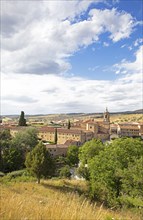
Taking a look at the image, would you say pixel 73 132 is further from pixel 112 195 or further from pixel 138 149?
pixel 112 195

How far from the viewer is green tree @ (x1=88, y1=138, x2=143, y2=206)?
23031 mm

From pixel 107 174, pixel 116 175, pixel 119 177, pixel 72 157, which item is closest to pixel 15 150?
pixel 72 157

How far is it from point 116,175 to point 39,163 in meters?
10.5

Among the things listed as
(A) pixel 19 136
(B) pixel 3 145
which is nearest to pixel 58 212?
(B) pixel 3 145

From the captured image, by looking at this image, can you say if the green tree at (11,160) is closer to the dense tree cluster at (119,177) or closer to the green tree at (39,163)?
the green tree at (39,163)

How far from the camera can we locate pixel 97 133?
91.6 meters

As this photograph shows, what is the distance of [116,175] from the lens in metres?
24.9

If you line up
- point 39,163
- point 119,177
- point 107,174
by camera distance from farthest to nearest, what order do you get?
1. point 39,163
2. point 107,174
3. point 119,177

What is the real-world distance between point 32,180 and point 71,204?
2932cm

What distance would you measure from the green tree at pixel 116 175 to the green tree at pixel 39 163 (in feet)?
19.3

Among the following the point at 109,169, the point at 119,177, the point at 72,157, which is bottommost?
the point at 72,157

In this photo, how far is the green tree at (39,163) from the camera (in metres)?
31.5

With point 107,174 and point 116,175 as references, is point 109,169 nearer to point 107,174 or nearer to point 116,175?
point 107,174

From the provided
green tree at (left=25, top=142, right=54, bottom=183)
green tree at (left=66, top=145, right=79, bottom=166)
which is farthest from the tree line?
green tree at (left=66, top=145, right=79, bottom=166)
